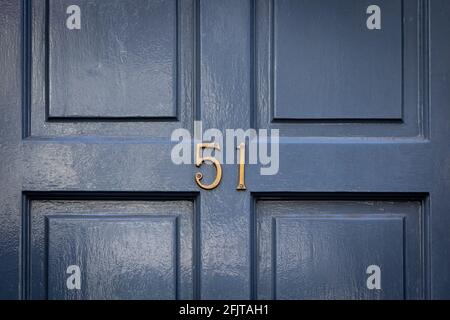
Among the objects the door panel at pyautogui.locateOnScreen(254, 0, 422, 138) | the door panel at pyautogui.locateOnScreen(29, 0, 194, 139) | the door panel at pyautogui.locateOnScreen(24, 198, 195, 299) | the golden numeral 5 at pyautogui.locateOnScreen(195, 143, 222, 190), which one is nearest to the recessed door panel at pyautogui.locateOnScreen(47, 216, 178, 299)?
the door panel at pyautogui.locateOnScreen(24, 198, 195, 299)

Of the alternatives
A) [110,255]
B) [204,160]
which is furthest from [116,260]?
[204,160]

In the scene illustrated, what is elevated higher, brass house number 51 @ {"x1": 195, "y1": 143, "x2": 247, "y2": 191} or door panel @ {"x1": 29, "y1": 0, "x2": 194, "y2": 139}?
door panel @ {"x1": 29, "y1": 0, "x2": 194, "y2": 139}

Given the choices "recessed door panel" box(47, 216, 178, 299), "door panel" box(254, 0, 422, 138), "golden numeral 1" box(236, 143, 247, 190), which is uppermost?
"door panel" box(254, 0, 422, 138)

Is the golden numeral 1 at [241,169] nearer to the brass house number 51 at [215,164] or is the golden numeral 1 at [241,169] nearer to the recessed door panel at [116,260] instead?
the brass house number 51 at [215,164]

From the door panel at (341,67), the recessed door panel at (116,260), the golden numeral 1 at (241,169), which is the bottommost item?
the recessed door panel at (116,260)

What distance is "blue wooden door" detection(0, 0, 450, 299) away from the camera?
1.67 m

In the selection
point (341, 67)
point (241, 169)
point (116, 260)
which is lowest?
point (116, 260)

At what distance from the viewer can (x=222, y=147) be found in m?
1.68

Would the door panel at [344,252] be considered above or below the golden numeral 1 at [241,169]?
below

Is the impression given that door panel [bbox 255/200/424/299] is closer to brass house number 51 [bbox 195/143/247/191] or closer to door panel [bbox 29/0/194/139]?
brass house number 51 [bbox 195/143/247/191]

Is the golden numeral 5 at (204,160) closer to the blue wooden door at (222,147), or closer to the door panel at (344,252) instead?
the blue wooden door at (222,147)

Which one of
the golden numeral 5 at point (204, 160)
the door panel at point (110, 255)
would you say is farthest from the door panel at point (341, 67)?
the door panel at point (110, 255)

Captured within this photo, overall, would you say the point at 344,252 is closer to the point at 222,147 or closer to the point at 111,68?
the point at 222,147

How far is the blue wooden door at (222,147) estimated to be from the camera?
167cm
